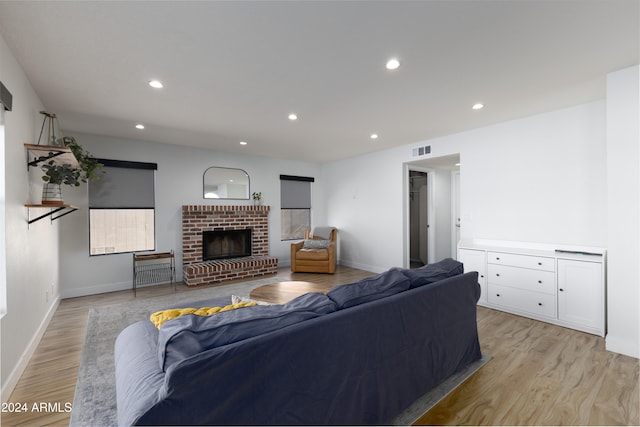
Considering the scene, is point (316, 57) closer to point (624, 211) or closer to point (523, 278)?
point (624, 211)

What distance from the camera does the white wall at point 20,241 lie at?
205 cm

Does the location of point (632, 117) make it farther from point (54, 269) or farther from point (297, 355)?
point (54, 269)

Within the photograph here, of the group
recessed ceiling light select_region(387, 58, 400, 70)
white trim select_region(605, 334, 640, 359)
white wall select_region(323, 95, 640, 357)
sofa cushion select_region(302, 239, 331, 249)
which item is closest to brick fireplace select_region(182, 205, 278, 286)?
sofa cushion select_region(302, 239, 331, 249)

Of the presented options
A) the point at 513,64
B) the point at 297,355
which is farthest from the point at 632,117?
the point at 297,355

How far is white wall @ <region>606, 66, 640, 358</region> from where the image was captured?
2518 mm

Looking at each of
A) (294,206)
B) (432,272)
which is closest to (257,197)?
(294,206)

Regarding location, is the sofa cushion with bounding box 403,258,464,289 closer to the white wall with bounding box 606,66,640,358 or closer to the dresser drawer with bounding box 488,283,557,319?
the white wall with bounding box 606,66,640,358

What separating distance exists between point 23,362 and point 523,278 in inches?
198

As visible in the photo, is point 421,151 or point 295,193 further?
point 295,193

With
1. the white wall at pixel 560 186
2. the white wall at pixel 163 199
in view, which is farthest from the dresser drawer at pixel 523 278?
the white wall at pixel 163 199

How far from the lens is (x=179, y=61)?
92.0 inches

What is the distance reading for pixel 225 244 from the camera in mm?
5793

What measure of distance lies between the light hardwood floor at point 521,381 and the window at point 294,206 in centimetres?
364

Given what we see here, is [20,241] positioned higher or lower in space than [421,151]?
lower
